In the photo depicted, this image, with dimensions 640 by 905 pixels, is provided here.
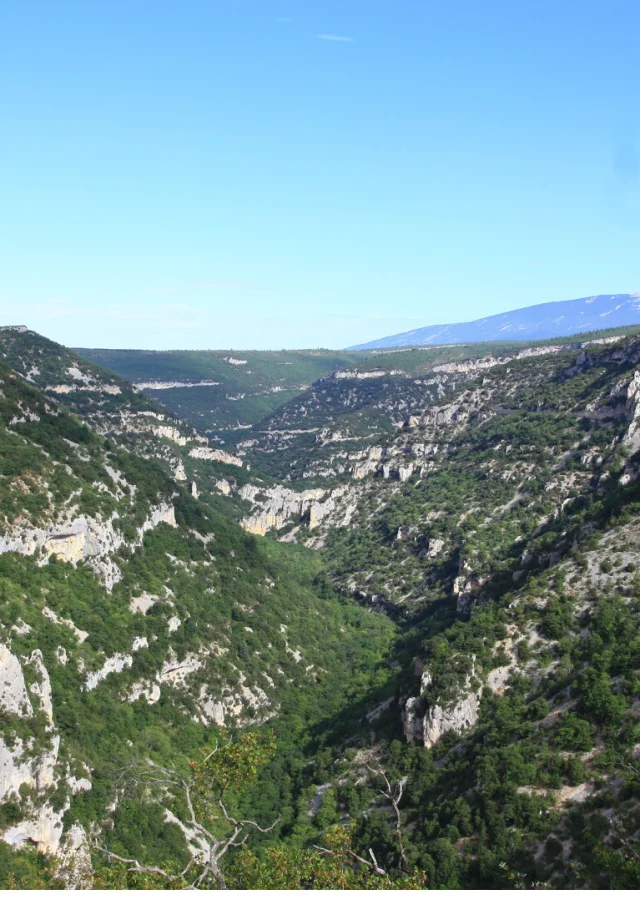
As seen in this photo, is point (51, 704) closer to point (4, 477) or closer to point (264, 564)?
point (4, 477)

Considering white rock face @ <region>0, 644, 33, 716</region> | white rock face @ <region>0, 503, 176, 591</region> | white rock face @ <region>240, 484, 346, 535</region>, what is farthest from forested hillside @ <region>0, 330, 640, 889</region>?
white rock face @ <region>240, 484, 346, 535</region>

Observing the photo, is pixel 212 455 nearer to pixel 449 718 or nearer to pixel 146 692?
pixel 146 692

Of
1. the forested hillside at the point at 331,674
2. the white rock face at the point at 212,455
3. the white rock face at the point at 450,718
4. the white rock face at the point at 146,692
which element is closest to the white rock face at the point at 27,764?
the forested hillside at the point at 331,674

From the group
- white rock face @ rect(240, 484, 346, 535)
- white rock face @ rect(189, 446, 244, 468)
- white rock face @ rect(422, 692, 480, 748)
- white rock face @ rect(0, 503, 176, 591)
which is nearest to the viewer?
white rock face @ rect(422, 692, 480, 748)

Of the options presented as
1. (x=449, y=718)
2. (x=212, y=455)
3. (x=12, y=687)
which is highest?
(x=212, y=455)

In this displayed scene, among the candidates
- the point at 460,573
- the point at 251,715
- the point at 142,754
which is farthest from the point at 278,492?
the point at 142,754

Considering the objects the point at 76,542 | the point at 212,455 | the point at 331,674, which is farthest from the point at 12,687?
the point at 212,455

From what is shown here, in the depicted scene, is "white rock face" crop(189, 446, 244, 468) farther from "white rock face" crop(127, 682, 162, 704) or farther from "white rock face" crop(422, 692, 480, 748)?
"white rock face" crop(422, 692, 480, 748)

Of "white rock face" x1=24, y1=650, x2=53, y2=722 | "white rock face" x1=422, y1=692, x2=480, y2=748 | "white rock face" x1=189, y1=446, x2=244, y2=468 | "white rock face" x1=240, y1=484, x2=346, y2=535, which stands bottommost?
"white rock face" x1=422, y1=692, x2=480, y2=748
